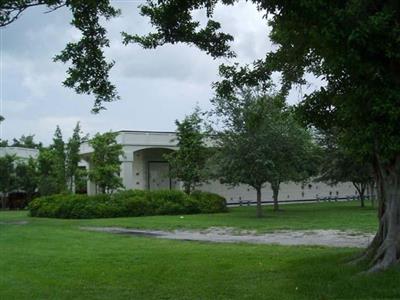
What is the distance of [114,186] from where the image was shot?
44625 mm

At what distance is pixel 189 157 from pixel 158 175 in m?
11.7

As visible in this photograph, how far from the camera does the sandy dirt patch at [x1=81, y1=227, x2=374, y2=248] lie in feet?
58.6

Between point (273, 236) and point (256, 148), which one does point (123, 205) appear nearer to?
point (256, 148)

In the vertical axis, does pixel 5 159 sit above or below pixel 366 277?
above

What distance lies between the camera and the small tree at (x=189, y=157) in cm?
4394

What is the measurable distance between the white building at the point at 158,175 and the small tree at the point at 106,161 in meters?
3.62

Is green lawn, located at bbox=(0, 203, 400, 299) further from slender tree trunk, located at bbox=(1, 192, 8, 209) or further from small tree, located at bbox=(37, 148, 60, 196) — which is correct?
slender tree trunk, located at bbox=(1, 192, 8, 209)

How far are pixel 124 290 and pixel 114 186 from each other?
116 ft

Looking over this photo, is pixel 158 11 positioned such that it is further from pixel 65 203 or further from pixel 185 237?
pixel 65 203

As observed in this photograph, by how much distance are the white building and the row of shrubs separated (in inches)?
377

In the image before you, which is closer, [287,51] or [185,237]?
[287,51]

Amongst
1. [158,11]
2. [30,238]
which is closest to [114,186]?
[30,238]

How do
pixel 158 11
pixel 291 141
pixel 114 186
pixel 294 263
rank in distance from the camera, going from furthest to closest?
pixel 114 186 < pixel 291 141 < pixel 294 263 < pixel 158 11

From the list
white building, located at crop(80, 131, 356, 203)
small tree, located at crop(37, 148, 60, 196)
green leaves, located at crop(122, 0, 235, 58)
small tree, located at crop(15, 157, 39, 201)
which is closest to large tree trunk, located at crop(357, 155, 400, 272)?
green leaves, located at crop(122, 0, 235, 58)
